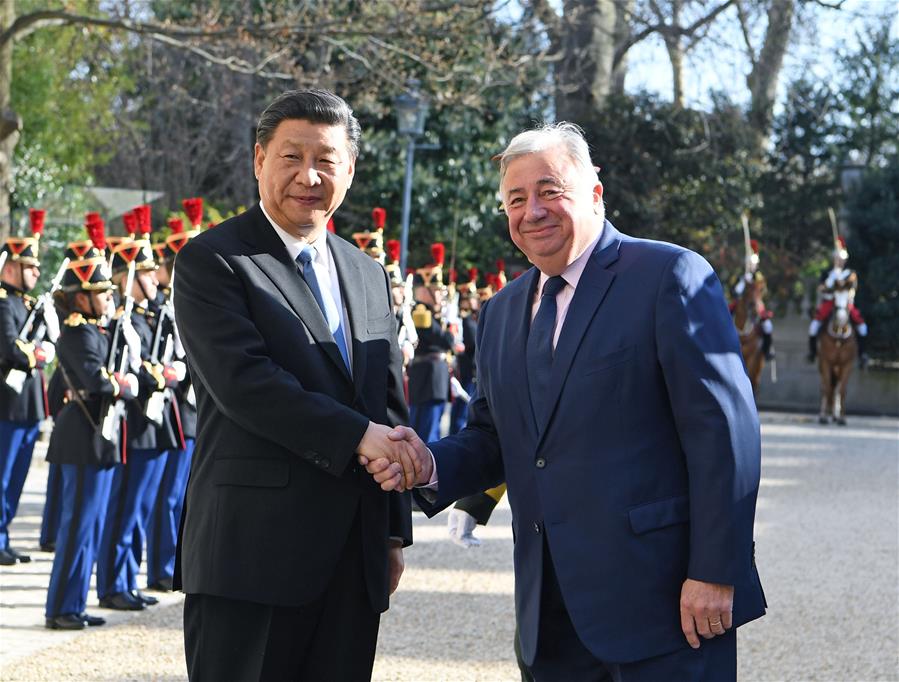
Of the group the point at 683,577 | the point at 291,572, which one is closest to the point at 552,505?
the point at 683,577

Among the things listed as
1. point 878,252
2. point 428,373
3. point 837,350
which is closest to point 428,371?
point 428,373

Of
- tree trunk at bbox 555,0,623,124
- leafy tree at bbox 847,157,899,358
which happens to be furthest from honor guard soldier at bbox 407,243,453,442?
leafy tree at bbox 847,157,899,358

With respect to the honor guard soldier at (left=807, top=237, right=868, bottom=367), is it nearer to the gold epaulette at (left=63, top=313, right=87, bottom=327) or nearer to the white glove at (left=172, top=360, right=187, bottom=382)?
the white glove at (left=172, top=360, right=187, bottom=382)

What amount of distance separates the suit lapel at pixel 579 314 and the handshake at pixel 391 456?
334 millimetres

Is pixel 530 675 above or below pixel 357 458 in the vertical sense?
below

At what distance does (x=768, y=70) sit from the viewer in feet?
87.2

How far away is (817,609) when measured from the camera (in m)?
7.83

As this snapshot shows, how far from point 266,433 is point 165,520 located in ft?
16.3

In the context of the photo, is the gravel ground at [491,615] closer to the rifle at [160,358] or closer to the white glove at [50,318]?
the rifle at [160,358]

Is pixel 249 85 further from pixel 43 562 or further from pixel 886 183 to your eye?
pixel 43 562

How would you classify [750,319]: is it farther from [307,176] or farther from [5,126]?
[307,176]

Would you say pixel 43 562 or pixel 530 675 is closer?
pixel 530 675

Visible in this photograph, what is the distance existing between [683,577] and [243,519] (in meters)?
1.09

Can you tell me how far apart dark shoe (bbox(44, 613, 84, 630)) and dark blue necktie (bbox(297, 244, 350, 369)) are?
3839 millimetres
